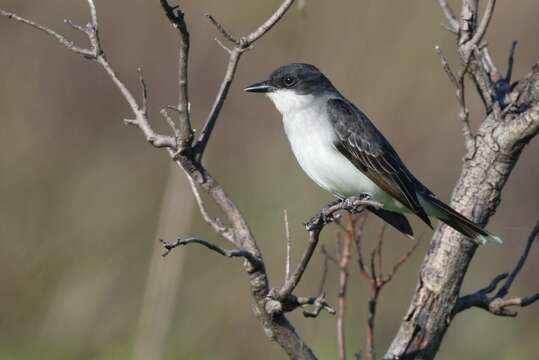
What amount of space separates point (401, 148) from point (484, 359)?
1.97 m

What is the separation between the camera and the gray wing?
16.0 ft

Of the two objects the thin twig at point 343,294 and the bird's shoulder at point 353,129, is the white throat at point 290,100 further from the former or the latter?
the thin twig at point 343,294

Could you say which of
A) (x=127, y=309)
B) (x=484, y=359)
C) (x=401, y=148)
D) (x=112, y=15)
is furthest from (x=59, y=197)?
(x=484, y=359)

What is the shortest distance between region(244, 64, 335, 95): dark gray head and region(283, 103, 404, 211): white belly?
344 mm

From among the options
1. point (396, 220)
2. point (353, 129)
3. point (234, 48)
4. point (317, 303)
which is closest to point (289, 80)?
point (353, 129)

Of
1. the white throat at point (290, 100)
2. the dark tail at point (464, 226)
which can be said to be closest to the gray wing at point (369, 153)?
the white throat at point (290, 100)

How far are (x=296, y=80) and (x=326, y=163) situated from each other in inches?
28.6

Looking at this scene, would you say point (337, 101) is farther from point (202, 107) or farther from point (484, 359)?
point (202, 107)

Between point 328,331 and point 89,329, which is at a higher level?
point 89,329

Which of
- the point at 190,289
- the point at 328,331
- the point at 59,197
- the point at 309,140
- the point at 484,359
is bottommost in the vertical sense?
the point at 484,359

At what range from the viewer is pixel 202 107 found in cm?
837

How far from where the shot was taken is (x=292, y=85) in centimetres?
532

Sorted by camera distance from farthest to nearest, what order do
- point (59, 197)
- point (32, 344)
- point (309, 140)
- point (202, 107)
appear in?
point (202, 107)
point (59, 197)
point (32, 344)
point (309, 140)

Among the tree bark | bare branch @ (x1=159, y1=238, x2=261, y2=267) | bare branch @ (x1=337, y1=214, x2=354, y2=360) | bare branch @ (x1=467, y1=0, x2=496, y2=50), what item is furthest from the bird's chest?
bare branch @ (x1=159, y1=238, x2=261, y2=267)
